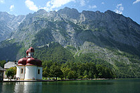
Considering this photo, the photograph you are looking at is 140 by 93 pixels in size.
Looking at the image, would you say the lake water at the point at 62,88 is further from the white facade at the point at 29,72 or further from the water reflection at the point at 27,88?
the white facade at the point at 29,72

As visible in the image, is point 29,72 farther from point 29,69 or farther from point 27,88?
point 27,88

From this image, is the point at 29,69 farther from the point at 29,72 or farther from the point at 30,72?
the point at 30,72

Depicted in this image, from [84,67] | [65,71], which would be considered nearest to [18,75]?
[65,71]

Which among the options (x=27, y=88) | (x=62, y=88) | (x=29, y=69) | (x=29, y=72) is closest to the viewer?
(x=27, y=88)

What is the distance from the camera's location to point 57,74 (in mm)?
97562

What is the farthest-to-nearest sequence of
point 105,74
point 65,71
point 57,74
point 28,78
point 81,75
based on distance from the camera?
point 105,74 → point 81,75 → point 65,71 → point 57,74 → point 28,78

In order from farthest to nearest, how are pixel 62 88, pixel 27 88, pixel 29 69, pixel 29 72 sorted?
pixel 29 69 → pixel 29 72 → pixel 62 88 → pixel 27 88

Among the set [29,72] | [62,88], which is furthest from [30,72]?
[62,88]

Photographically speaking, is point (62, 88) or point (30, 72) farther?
point (30, 72)

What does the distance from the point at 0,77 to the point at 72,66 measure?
81.7m

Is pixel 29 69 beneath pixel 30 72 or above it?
above

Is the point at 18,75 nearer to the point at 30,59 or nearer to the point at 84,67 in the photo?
the point at 30,59

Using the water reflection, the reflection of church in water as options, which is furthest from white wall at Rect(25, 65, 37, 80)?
the water reflection

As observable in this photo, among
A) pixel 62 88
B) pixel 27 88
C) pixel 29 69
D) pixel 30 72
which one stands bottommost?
pixel 62 88
